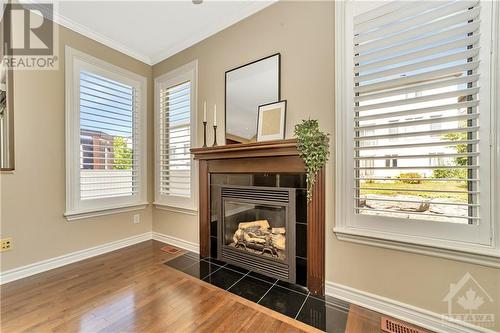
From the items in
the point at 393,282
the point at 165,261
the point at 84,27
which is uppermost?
the point at 84,27

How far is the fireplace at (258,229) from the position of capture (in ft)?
6.68

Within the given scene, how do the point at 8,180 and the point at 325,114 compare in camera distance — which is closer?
the point at 325,114

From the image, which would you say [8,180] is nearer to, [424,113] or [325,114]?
[325,114]

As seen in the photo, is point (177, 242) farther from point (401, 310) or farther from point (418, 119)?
A: point (418, 119)

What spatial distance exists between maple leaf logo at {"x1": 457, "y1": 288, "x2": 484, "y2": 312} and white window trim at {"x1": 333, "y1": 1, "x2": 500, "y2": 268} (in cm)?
22

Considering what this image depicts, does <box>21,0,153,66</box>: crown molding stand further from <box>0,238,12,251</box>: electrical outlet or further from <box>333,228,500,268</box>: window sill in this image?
<box>333,228,500,268</box>: window sill

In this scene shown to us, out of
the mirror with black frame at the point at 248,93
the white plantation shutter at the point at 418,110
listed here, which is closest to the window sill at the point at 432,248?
the white plantation shutter at the point at 418,110

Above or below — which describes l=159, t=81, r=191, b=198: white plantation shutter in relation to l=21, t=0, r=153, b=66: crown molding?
below

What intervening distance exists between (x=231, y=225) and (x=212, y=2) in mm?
2401

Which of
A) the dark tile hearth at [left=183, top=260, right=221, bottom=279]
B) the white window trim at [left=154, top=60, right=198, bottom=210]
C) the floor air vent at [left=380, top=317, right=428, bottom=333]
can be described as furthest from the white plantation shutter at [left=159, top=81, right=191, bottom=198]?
Answer: the floor air vent at [left=380, top=317, right=428, bottom=333]

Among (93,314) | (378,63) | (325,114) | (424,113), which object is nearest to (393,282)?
(424,113)

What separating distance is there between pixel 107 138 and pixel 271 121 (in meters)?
2.22

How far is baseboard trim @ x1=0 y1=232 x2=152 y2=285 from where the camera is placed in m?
2.12

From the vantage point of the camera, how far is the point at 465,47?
1.45 m
